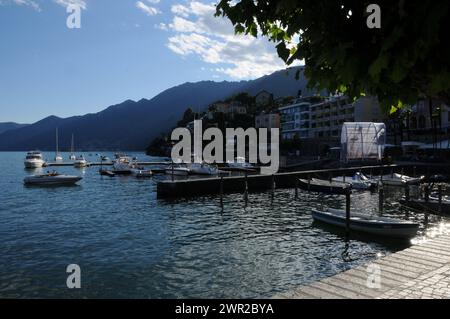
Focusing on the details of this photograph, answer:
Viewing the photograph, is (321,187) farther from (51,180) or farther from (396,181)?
(51,180)

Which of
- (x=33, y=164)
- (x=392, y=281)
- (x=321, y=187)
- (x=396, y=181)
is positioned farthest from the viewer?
(x=33, y=164)

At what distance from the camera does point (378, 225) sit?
2462cm

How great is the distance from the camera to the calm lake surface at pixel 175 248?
16.9m

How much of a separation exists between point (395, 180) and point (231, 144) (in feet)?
266

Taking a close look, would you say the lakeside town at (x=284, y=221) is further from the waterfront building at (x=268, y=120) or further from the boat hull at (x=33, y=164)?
the waterfront building at (x=268, y=120)

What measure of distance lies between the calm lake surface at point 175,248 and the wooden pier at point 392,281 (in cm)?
580

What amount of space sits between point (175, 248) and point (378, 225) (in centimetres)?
1365

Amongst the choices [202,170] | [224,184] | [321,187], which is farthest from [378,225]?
[202,170]

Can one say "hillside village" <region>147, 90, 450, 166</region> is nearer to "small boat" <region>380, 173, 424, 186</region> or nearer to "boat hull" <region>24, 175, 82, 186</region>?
"small boat" <region>380, 173, 424, 186</region>

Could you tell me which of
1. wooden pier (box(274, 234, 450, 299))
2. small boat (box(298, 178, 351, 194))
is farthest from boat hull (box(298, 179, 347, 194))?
wooden pier (box(274, 234, 450, 299))

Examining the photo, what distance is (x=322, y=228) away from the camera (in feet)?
93.0

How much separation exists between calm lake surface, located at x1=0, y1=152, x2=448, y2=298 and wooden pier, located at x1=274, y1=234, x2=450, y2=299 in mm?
5799

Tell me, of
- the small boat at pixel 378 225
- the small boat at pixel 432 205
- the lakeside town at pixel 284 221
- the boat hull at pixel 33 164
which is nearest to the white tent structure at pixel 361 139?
the lakeside town at pixel 284 221

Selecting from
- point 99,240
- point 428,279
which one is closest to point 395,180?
point 99,240
